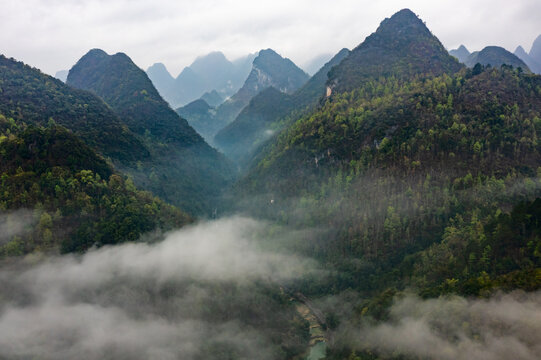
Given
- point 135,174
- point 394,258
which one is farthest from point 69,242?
point 394,258

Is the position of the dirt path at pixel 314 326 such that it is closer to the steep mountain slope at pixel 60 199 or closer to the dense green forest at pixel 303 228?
the dense green forest at pixel 303 228

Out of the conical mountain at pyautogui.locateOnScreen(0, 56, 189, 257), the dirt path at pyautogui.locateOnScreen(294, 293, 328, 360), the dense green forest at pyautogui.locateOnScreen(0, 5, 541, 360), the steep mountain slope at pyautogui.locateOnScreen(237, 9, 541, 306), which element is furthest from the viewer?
the dirt path at pyautogui.locateOnScreen(294, 293, 328, 360)

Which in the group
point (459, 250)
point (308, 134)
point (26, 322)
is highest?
point (308, 134)

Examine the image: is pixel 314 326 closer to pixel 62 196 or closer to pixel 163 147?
pixel 62 196

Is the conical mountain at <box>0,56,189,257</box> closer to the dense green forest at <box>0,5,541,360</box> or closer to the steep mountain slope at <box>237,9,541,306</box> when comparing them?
the dense green forest at <box>0,5,541,360</box>

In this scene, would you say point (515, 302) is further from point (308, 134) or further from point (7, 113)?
point (7, 113)

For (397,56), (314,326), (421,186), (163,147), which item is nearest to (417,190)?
(421,186)

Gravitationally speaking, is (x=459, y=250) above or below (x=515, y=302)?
above

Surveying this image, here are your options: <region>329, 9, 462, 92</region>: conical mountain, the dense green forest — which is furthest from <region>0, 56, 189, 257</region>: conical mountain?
<region>329, 9, 462, 92</region>: conical mountain
